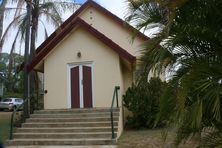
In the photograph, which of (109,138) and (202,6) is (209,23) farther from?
(109,138)

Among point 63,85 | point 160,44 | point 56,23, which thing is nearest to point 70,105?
point 63,85

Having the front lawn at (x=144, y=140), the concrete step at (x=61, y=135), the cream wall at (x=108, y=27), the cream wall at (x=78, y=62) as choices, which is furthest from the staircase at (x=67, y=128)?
the cream wall at (x=108, y=27)

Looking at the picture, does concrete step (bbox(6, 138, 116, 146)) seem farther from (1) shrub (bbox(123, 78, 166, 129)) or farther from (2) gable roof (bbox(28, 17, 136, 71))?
(2) gable roof (bbox(28, 17, 136, 71))

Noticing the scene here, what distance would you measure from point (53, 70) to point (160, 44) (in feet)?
39.5

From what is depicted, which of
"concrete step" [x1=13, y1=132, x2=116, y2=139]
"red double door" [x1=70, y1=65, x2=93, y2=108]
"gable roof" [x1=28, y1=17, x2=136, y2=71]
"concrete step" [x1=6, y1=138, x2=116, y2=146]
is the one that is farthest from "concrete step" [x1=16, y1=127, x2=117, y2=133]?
"gable roof" [x1=28, y1=17, x2=136, y2=71]

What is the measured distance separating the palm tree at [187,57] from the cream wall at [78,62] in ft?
33.4

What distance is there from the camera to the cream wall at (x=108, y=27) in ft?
72.4

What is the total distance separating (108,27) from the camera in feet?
74.5

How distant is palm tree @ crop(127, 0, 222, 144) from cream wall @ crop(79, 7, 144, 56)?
1365cm

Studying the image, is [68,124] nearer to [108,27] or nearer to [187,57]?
[108,27]

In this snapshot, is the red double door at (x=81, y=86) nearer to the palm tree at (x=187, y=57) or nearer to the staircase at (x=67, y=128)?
the staircase at (x=67, y=128)

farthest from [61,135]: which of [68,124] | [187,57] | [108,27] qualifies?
[108,27]

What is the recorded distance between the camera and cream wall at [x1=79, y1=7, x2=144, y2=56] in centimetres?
2206

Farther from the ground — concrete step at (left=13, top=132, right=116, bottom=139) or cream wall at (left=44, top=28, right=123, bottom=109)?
cream wall at (left=44, top=28, right=123, bottom=109)
